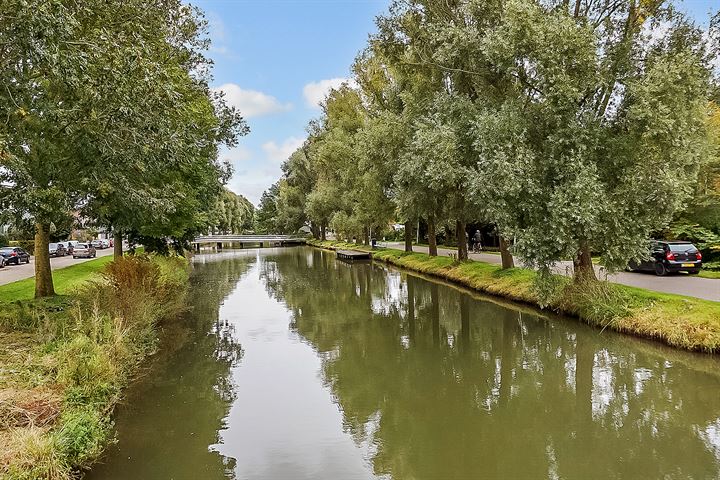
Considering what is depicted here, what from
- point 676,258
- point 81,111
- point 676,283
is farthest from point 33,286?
point 676,258

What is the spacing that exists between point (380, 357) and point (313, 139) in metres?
43.1

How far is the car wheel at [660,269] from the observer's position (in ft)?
60.8

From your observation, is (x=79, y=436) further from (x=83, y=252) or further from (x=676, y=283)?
(x=83, y=252)

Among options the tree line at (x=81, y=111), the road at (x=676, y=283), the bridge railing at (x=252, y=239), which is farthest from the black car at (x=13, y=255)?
the bridge railing at (x=252, y=239)

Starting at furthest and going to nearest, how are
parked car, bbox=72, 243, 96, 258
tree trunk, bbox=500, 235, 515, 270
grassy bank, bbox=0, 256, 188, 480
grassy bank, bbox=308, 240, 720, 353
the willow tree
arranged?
parked car, bbox=72, 243, 96, 258 < tree trunk, bbox=500, 235, 515, 270 < the willow tree < grassy bank, bbox=308, 240, 720, 353 < grassy bank, bbox=0, 256, 188, 480

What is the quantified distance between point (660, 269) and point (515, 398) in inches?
498

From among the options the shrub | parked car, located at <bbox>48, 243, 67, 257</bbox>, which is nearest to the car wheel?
the shrub

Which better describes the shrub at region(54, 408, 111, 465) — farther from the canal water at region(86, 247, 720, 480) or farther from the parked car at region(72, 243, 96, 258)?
the parked car at region(72, 243, 96, 258)

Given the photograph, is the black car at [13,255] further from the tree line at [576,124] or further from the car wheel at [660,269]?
the car wheel at [660,269]

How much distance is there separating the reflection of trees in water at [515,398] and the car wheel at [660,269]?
6.03 meters

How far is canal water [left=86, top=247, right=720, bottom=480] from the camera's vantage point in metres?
6.68

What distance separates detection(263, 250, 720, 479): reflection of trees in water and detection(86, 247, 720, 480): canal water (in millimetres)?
33

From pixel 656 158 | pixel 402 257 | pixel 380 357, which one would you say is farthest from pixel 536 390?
pixel 402 257

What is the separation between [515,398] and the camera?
30.0ft
